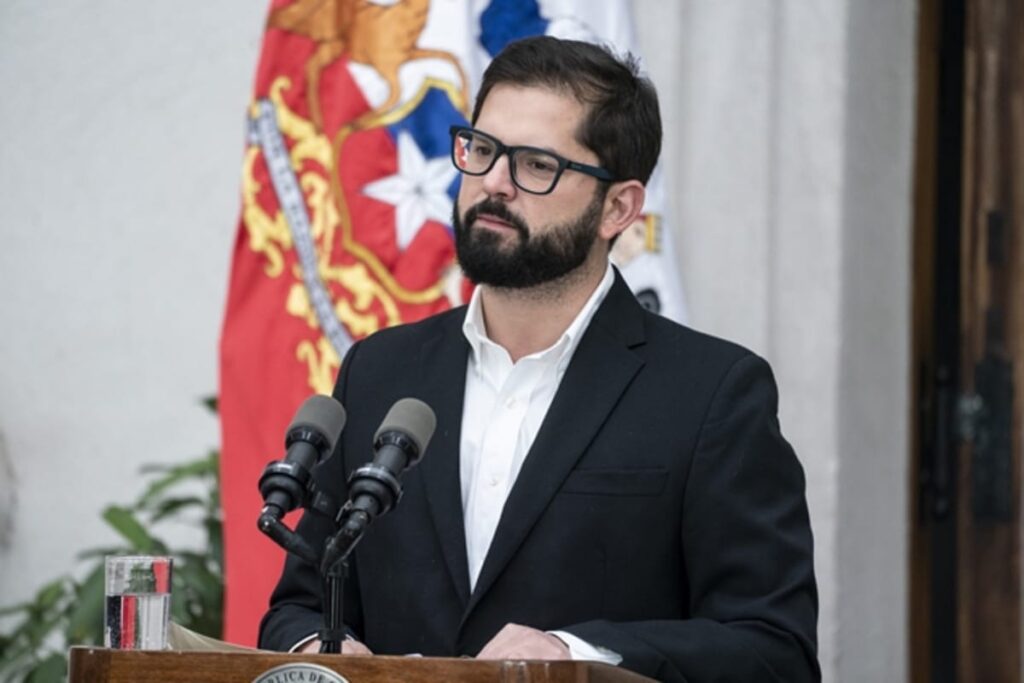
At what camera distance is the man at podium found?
2.61 metres

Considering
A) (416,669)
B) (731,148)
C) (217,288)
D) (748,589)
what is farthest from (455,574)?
(217,288)

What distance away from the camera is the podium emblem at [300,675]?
2076 mm

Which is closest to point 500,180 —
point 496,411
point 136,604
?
point 496,411

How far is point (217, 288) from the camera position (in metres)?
5.20

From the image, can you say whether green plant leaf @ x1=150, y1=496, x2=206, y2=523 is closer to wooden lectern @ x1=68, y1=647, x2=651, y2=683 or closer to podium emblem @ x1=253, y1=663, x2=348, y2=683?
wooden lectern @ x1=68, y1=647, x2=651, y2=683

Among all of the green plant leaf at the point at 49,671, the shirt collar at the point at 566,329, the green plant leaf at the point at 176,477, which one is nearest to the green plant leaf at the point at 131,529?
the green plant leaf at the point at 176,477

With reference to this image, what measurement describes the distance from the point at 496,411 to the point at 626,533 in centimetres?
29

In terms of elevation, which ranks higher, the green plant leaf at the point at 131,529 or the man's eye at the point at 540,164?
the man's eye at the point at 540,164

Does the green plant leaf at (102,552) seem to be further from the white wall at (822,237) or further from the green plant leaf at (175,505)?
the white wall at (822,237)

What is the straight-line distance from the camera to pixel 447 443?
108 inches

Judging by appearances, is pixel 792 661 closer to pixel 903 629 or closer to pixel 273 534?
pixel 273 534

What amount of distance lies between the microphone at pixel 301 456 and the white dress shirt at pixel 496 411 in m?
0.44

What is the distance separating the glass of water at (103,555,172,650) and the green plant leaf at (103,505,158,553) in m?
2.28

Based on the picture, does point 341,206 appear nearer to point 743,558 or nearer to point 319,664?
point 743,558
